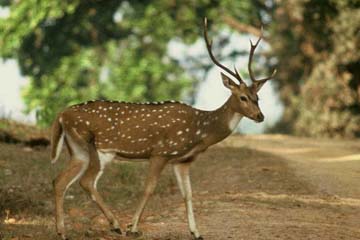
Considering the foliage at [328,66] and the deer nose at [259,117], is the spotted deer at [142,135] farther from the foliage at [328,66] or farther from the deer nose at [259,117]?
the foliage at [328,66]

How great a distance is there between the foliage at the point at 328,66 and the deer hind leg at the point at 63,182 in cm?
2001

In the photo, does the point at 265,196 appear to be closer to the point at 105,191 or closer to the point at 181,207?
the point at 181,207

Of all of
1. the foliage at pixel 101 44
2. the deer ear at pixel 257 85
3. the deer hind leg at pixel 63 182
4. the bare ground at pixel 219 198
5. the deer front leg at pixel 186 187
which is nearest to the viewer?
the deer hind leg at pixel 63 182

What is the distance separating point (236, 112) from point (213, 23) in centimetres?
2794

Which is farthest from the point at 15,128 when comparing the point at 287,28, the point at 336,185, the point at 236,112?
the point at 287,28

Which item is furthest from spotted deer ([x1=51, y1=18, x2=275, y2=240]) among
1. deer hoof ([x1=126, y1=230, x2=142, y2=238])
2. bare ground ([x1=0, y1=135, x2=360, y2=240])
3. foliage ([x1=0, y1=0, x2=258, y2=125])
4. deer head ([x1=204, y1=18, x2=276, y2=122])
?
foliage ([x1=0, y1=0, x2=258, y2=125])

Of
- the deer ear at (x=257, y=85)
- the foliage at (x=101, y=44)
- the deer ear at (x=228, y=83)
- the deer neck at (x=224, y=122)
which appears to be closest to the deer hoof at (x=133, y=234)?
the deer neck at (x=224, y=122)

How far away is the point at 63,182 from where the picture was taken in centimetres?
1044

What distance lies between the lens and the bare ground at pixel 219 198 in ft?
35.6

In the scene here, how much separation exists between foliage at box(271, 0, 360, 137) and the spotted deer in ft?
63.3

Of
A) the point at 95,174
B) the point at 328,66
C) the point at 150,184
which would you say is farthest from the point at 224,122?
the point at 328,66

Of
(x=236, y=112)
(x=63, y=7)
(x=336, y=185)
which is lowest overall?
(x=336, y=185)

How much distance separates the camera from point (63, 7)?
32.8m

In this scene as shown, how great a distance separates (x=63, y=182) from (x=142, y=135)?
1072mm
